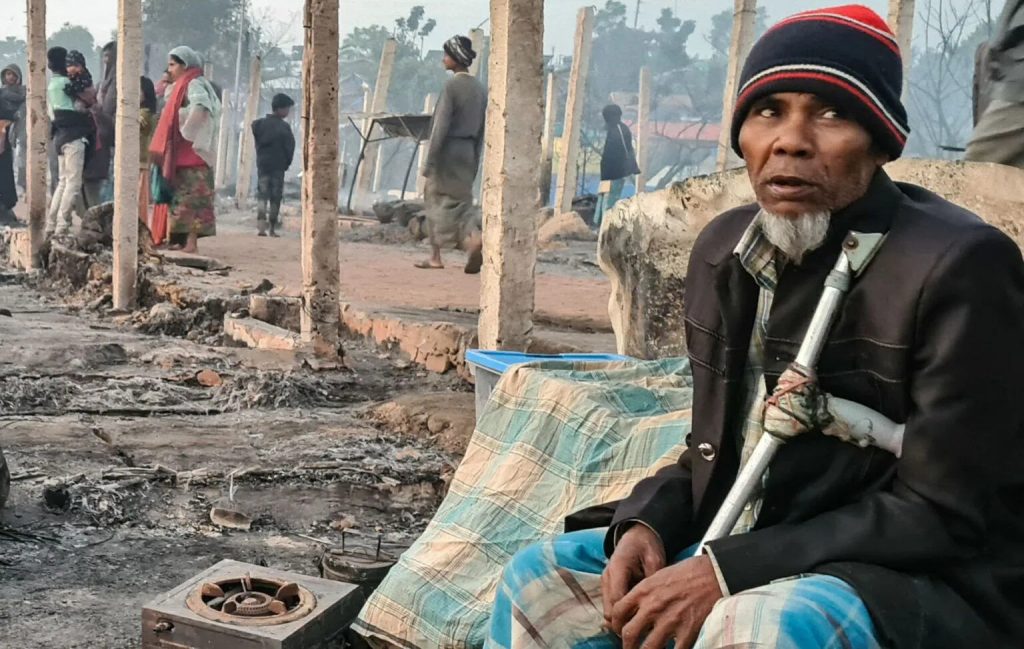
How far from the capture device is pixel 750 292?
1898 mm

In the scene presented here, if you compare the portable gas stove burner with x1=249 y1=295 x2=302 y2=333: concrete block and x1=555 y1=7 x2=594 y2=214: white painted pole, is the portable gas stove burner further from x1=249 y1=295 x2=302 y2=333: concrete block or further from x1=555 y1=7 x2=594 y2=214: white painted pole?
x1=555 y1=7 x2=594 y2=214: white painted pole

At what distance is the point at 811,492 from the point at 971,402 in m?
0.29

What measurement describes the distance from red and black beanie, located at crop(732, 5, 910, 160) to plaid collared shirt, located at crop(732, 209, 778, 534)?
23cm

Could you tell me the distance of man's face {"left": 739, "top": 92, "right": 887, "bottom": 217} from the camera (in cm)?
177

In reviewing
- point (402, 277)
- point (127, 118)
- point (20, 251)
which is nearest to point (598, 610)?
point (127, 118)

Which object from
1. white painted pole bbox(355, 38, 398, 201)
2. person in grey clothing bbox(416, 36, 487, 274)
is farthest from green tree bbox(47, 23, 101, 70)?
person in grey clothing bbox(416, 36, 487, 274)

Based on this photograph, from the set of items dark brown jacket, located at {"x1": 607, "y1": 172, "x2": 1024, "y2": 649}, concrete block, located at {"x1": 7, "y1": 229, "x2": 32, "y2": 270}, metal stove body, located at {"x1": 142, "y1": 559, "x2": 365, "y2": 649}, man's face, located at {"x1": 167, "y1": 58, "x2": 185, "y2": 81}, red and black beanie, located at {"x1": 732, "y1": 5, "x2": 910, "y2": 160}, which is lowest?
concrete block, located at {"x1": 7, "y1": 229, "x2": 32, "y2": 270}

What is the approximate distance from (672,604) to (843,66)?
85cm

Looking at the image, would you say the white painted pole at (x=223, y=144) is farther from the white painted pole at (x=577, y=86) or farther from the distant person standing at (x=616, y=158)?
the white painted pole at (x=577, y=86)

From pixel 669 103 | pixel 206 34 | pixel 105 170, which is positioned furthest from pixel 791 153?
pixel 206 34

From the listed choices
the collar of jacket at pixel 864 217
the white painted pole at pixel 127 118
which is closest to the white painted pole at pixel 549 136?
the white painted pole at pixel 127 118

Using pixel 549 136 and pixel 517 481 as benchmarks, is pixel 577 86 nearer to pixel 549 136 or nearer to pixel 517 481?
pixel 549 136

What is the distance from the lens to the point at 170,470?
14.1ft

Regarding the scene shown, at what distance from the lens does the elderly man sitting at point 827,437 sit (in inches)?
62.5
